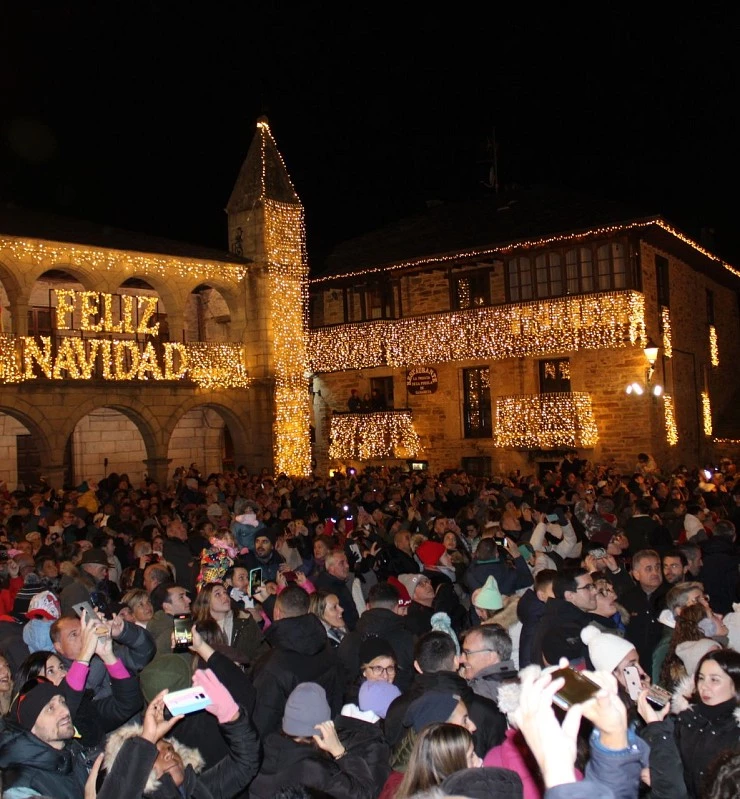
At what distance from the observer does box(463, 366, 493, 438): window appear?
29141 millimetres

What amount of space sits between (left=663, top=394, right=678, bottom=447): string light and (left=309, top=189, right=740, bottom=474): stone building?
0.19ft

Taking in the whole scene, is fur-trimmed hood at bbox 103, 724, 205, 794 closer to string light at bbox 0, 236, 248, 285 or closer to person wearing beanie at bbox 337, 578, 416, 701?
person wearing beanie at bbox 337, 578, 416, 701

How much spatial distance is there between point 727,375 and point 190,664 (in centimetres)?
3263

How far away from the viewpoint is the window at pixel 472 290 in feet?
95.2

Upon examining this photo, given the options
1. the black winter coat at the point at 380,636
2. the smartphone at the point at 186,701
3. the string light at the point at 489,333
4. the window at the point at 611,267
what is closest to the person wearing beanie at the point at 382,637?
the black winter coat at the point at 380,636

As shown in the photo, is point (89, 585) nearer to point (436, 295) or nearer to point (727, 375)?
point (436, 295)

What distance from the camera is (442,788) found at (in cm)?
309

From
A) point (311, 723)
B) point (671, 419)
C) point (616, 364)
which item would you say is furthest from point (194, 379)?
point (311, 723)

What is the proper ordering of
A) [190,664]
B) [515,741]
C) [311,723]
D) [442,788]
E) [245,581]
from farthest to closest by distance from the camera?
[245,581] → [190,664] → [311,723] → [515,741] → [442,788]

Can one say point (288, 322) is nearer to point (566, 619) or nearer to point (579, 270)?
point (579, 270)

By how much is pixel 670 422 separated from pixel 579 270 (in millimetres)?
5167

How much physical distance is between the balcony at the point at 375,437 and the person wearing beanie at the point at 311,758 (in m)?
24.9

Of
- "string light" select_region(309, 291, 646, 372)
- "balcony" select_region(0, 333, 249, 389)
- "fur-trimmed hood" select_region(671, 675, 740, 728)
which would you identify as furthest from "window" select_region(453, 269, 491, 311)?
"fur-trimmed hood" select_region(671, 675, 740, 728)

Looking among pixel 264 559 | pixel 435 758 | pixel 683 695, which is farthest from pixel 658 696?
pixel 264 559
